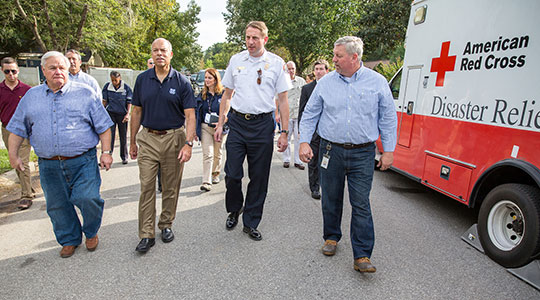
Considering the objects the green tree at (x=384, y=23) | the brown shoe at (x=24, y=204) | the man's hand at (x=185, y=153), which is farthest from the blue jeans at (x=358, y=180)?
the green tree at (x=384, y=23)

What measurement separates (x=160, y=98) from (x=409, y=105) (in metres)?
3.55

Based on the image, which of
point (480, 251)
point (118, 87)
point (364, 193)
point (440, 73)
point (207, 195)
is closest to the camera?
point (364, 193)

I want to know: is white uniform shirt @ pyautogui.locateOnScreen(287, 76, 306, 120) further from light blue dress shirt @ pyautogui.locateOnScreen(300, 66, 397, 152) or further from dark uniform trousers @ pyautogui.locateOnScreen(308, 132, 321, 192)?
light blue dress shirt @ pyautogui.locateOnScreen(300, 66, 397, 152)

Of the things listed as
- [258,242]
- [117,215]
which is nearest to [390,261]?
[258,242]

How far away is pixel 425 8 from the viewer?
4863 millimetres

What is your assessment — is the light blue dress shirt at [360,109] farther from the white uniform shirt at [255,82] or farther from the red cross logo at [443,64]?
the red cross logo at [443,64]

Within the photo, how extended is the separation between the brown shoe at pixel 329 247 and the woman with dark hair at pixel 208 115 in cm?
256

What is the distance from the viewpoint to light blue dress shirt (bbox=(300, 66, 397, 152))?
10.1ft

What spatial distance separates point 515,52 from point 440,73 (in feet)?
3.46

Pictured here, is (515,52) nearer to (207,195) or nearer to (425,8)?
(425,8)

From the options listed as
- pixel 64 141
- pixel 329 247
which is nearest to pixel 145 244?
pixel 64 141

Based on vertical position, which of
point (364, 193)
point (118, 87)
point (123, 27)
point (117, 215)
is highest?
point (123, 27)

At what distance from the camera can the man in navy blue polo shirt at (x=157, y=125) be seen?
Result: 3.49m

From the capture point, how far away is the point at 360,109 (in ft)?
10.1
